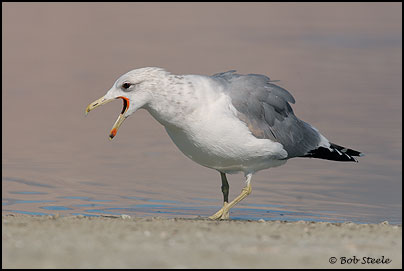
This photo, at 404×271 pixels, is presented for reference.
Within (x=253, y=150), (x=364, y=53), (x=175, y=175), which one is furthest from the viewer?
(x=364, y=53)

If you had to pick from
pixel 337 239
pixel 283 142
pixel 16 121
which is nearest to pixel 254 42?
pixel 16 121

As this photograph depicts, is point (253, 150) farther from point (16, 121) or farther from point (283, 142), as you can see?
point (16, 121)

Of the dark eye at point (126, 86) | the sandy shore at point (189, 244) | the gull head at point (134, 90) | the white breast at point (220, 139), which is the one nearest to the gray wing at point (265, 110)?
the white breast at point (220, 139)

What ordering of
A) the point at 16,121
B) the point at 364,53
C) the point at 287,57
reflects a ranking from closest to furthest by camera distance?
the point at 16,121 < the point at 287,57 < the point at 364,53

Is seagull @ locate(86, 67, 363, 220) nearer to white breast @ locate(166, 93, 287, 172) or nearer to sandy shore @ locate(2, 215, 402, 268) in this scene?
white breast @ locate(166, 93, 287, 172)

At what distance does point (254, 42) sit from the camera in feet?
69.4

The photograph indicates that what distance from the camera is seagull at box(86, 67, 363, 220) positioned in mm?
7234

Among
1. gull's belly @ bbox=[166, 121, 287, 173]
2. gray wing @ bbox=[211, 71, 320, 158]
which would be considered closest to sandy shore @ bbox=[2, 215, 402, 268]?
gull's belly @ bbox=[166, 121, 287, 173]

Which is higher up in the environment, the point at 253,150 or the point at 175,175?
the point at 253,150

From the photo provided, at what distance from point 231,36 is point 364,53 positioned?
342cm

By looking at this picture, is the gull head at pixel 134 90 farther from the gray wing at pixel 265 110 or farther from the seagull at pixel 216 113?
the gray wing at pixel 265 110

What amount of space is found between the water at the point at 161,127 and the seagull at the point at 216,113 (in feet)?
2.99

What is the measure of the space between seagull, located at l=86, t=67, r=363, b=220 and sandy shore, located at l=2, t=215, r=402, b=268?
0.90 meters

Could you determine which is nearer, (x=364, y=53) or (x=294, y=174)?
(x=294, y=174)
